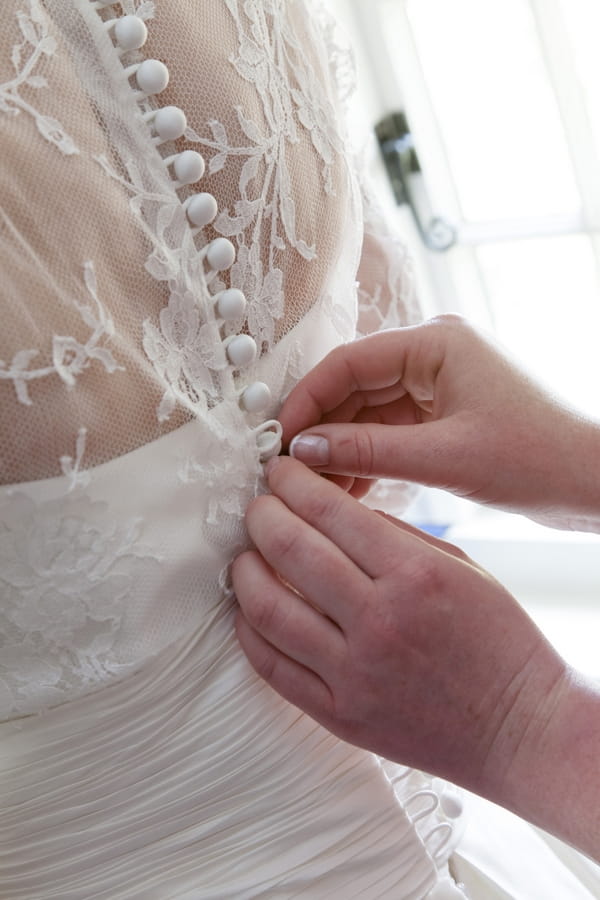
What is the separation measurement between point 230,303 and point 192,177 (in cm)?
9

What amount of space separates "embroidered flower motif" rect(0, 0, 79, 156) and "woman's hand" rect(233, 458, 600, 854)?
29 centimetres

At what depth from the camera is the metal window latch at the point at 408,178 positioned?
1.92m

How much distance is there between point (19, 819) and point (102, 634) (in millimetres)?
168

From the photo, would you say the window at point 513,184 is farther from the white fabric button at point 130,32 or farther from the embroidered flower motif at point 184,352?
the white fabric button at point 130,32

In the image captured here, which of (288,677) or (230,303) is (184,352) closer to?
(230,303)

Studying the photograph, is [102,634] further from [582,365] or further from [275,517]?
[582,365]

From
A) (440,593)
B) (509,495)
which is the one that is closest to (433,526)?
(509,495)

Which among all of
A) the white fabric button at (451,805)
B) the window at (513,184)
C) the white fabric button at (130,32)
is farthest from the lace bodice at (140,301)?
the window at (513,184)

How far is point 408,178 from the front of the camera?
1971mm

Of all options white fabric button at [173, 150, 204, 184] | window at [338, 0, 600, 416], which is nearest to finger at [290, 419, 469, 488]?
white fabric button at [173, 150, 204, 184]

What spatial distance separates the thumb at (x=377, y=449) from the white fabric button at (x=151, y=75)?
0.89ft

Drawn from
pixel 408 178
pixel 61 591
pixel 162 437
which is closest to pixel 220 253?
pixel 162 437

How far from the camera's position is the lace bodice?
54 cm

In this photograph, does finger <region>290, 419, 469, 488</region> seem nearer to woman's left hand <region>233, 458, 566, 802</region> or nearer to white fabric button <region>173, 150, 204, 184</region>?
woman's left hand <region>233, 458, 566, 802</region>
